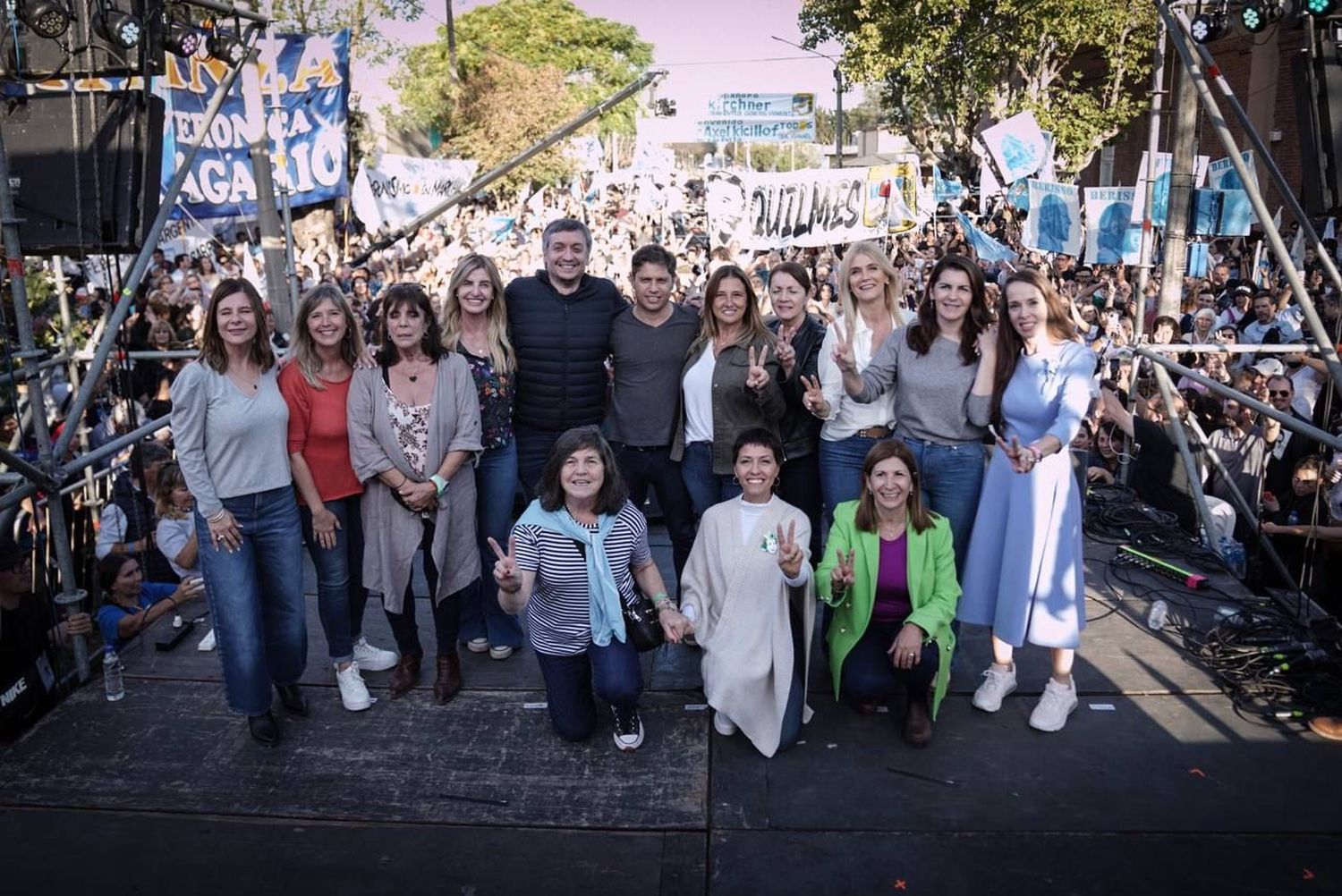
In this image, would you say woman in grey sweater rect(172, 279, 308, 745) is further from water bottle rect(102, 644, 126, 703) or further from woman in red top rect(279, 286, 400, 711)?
water bottle rect(102, 644, 126, 703)

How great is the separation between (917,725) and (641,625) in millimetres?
1103

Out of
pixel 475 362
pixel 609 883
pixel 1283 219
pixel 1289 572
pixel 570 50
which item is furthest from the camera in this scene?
pixel 570 50

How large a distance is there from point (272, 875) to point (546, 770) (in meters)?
0.99

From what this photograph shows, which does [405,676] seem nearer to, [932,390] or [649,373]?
[649,373]

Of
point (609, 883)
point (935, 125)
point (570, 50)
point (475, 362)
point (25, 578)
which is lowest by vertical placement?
point (609, 883)

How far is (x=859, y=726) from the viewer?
13.7 ft

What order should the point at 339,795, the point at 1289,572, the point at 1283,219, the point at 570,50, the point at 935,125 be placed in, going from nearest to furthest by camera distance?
the point at 339,795
the point at 1289,572
the point at 1283,219
the point at 935,125
the point at 570,50

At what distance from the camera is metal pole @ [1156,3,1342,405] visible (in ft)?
14.2

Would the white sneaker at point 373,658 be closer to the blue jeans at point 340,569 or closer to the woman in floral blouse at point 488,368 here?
the blue jeans at point 340,569

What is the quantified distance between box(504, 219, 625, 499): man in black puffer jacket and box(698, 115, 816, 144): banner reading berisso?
167ft

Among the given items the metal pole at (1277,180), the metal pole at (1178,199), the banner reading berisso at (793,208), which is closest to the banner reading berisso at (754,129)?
the banner reading berisso at (793,208)

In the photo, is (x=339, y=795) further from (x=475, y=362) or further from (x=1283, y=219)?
(x=1283, y=219)

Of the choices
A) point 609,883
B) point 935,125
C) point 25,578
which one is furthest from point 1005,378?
point 935,125

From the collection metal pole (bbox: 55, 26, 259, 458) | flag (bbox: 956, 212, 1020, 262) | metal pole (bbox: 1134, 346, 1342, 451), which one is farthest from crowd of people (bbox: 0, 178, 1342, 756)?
flag (bbox: 956, 212, 1020, 262)
